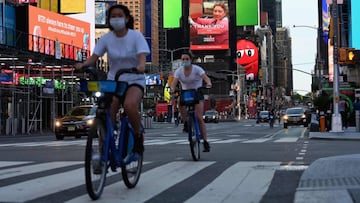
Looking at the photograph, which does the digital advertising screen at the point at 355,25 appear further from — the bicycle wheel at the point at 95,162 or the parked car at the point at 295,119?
the bicycle wheel at the point at 95,162

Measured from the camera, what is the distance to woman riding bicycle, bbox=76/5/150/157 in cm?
617

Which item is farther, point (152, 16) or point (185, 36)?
point (152, 16)

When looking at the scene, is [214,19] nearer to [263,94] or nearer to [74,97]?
[263,94]

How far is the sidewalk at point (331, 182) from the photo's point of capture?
556 cm

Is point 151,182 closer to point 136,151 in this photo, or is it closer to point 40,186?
point 136,151

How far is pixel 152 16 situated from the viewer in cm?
16475

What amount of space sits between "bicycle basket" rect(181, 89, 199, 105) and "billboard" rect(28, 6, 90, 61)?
93.8ft

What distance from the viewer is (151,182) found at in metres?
7.00

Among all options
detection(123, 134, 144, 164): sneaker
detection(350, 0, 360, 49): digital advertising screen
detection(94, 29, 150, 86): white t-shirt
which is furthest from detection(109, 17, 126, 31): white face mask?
detection(350, 0, 360, 49): digital advertising screen

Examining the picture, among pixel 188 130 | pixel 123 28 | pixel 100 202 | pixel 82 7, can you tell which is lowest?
pixel 100 202

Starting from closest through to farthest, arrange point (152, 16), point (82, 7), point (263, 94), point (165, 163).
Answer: point (165, 163) → point (82, 7) → point (152, 16) → point (263, 94)

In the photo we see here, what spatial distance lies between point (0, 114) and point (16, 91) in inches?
83.4

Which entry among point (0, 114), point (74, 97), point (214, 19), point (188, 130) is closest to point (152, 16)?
point (214, 19)

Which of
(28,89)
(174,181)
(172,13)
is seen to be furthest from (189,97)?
(172,13)
